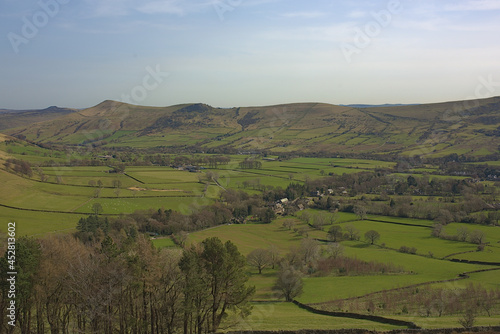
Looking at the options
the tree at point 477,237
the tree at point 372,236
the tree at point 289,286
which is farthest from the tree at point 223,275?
the tree at point 477,237

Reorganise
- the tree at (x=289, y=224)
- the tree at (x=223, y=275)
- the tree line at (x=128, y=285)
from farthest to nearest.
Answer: the tree at (x=289, y=224)
the tree at (x=223, y=275)
the tree line at (x=128, y=285)

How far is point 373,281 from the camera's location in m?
44.5

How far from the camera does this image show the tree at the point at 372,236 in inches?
2498

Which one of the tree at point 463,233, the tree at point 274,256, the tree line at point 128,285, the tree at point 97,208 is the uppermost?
the tree line at point 128,285

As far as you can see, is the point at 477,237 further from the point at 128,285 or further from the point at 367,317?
the point at 128,285

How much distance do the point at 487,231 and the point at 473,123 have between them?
155338 mm

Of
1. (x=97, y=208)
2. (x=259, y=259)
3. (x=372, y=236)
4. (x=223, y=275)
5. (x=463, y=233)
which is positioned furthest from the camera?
(x=97, y=208)

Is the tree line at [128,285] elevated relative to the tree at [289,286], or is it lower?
elevated

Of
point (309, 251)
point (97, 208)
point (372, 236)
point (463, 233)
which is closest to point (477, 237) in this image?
point (463, 233)

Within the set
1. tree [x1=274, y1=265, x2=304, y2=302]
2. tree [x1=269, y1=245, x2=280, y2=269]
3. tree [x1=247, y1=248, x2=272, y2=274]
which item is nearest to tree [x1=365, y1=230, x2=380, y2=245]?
tree [x1=269, y1=245, x2=280, y2=269]

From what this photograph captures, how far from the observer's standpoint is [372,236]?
63.6 meters

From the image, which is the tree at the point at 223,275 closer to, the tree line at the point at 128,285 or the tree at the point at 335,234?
the tree line at the point at 128,285

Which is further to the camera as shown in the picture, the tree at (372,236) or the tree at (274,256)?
the tree at (372,236)

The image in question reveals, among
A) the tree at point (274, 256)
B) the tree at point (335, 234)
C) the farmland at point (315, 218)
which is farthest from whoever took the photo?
the tree at point (335, 234)
